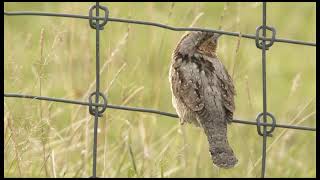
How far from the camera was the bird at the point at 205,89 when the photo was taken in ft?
16.2

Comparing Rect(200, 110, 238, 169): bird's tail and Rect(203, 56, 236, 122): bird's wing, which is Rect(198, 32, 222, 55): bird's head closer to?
Rect(203, 56, 236, 122): bird's wing

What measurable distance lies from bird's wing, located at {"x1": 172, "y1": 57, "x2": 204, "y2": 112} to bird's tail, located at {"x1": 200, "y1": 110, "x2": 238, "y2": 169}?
0.10 metres

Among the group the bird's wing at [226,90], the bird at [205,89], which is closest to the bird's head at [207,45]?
the bird at [205,89]

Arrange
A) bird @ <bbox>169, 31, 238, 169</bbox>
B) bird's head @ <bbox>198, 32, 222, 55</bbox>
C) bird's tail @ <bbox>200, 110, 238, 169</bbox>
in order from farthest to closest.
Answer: bird's head @ <bbox>198, 32, 222, 55</bbox> → bird @ <bbox>169, 31, 238, 169</bbox> → bird's tail @ <bbox>200, 110, 238, 169</bbox>

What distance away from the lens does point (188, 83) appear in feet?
16.4

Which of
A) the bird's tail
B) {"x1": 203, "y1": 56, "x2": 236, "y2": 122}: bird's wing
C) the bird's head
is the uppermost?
the bird's head

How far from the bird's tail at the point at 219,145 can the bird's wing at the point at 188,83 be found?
10 cm

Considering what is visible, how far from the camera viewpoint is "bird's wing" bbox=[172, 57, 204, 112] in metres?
4.99

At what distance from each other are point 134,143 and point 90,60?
92 cm

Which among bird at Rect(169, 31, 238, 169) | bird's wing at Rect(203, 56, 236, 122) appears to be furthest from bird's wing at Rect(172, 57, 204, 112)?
bird's wing at Rect(203, 56, 236, 122)

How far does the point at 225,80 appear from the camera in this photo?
16.4ft

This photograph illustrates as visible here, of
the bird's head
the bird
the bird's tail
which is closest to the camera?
the bird's tail

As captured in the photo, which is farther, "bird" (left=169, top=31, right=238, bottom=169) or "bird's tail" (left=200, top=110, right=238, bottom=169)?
"bird" (left=169, top=31, right=238, bottom=169)

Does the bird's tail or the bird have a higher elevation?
the bird
